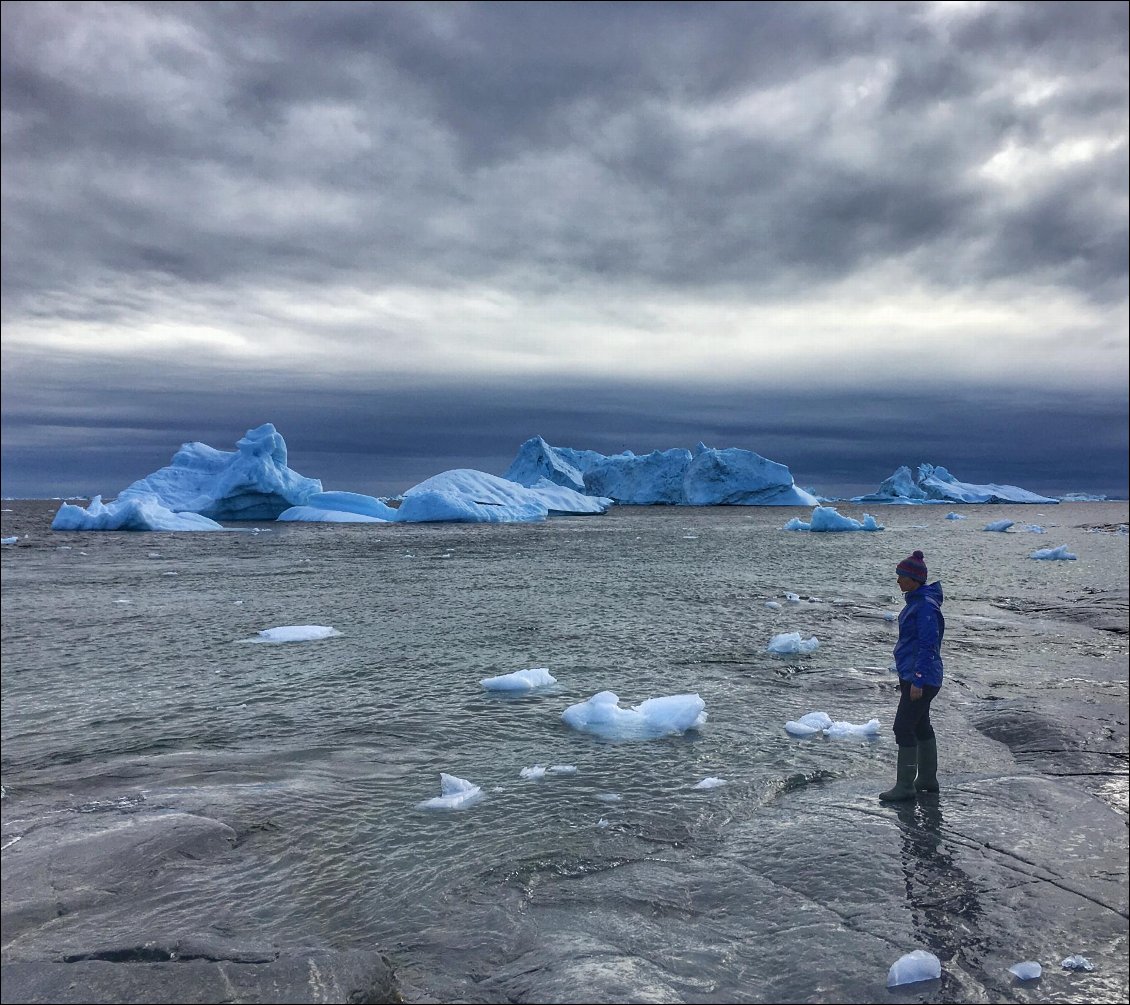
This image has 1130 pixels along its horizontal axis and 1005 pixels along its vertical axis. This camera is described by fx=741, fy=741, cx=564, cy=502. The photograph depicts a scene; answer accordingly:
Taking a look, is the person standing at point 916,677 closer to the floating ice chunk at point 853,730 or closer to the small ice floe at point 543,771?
the floating ice chunk at point 853,730

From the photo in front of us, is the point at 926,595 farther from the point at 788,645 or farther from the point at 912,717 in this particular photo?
the point at 788,645

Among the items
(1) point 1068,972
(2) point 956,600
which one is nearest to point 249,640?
(1) point 1068,972

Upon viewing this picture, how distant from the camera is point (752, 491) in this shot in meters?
93.3

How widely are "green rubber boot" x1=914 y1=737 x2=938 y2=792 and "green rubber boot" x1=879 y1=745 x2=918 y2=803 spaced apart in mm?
77

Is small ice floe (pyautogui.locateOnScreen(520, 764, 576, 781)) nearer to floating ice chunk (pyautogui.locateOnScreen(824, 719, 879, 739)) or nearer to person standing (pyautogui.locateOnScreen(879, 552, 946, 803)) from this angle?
person standing (pyautogui.locateOnScreen(879, 552, 946, 803))

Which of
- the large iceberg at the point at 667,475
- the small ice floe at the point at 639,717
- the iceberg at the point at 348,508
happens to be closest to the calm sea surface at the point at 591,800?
the small ice floe at the point at 639,717

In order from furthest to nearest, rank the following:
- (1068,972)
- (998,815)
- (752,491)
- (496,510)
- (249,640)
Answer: (752,491)
(496,510)
(249,640)
(998,815)
(1068,972)

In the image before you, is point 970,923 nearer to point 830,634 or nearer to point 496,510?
point 830,634

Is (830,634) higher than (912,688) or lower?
lower

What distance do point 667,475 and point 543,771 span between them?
98.2 m

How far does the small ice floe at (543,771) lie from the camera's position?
7.37m

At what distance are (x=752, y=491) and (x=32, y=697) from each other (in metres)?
88.6

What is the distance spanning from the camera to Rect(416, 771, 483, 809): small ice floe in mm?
6627

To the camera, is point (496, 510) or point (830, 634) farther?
point (496, 510)
